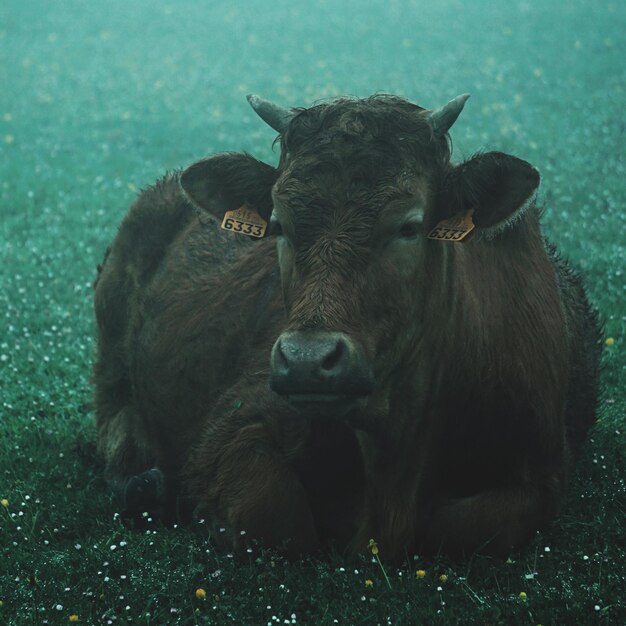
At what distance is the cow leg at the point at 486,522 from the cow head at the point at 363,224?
774 millimetres

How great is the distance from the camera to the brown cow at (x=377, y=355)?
480cm

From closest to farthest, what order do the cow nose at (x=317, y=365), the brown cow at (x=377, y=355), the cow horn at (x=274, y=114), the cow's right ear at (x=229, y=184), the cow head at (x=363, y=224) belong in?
the cow nose at (x=317, y=365) < the cow head at (x=363, y=224) < the brown cow at (x=377, y=355) < the cow horn at (x=274, y=114) < the cow's right ear at (x=229, y=184)

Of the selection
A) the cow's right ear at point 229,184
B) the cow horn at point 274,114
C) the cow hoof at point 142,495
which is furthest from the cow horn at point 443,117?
the cow hoof at point 142,495

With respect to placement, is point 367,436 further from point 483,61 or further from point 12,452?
point 483,61

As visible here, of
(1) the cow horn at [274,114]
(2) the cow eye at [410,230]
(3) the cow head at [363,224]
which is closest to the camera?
(3) the cow head at [363,224]

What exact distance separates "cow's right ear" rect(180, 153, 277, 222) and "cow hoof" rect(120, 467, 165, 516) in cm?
177

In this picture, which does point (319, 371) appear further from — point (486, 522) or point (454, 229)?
point (486, 522)

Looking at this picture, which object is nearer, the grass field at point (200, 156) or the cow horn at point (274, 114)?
the grass field at point (200, 156)

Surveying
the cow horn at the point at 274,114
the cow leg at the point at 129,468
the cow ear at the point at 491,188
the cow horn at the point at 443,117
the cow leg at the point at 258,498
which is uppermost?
the cow horn at the point at 443,117

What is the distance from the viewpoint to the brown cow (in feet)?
15.8

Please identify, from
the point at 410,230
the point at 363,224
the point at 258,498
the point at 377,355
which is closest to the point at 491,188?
the point at 410,230

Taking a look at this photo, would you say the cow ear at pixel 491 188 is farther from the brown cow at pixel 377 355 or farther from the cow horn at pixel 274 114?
the cow horn at pixel 274 114

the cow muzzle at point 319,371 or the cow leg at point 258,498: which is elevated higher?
the cow muzzle at point 319,371

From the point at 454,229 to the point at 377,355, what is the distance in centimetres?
76
